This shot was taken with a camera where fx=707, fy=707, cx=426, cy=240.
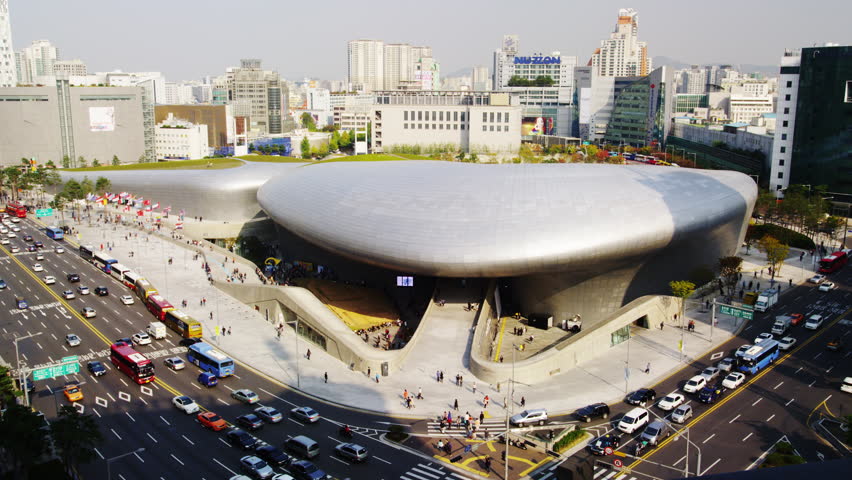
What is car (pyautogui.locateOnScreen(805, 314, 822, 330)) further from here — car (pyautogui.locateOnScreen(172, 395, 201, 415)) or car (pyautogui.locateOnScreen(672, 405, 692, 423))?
car (pyautogui.locateOnScreen(172, 395, 201, 415))

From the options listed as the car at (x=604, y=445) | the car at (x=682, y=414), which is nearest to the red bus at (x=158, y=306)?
the car at (x=604, y=445)

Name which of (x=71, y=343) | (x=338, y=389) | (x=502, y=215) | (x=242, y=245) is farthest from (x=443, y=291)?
(x=242, y=245)

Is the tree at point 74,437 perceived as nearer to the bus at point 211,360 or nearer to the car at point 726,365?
the bus at point 211,360

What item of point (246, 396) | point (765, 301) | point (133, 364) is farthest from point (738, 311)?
point (133, 364)

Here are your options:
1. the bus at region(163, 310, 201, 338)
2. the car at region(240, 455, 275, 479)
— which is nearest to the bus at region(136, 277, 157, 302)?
the bus at region(163, 310, 201, 338)

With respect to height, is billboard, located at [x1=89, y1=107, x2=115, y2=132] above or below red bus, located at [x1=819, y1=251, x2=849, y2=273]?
above

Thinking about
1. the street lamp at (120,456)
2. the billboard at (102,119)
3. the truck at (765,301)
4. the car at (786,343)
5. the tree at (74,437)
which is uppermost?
the billboard at (102,119)
